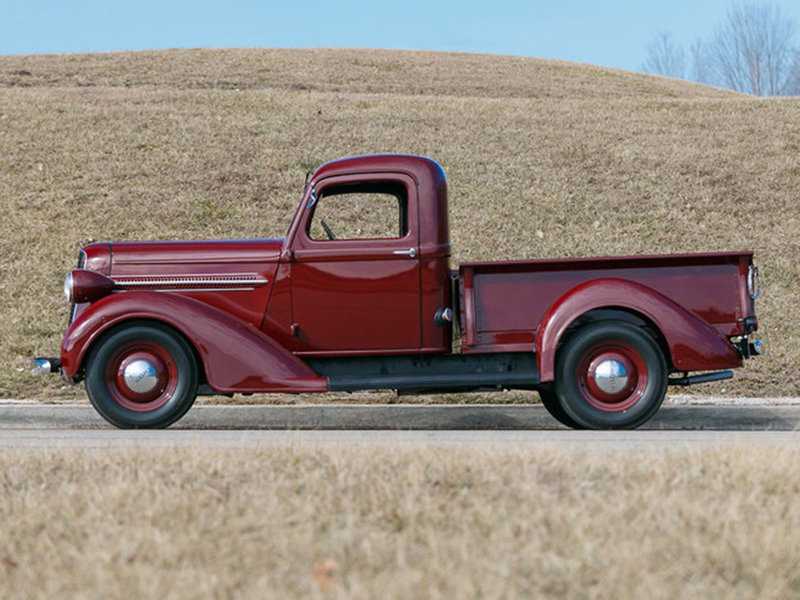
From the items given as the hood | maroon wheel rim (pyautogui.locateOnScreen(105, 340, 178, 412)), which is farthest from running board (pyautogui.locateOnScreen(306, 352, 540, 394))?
maroon wheel rim (pyautogui.locateOnScreen(105, 340, 178, 412))

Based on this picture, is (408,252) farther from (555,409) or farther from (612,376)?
(555,409)

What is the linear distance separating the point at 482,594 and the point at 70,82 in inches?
1186

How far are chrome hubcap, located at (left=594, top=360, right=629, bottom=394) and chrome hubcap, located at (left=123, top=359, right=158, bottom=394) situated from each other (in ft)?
10.5

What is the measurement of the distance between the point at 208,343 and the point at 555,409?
2876 millimetres

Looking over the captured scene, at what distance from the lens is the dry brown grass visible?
3.20 meters

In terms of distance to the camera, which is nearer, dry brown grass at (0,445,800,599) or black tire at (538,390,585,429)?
dry brown grass at (0,445,800,599)

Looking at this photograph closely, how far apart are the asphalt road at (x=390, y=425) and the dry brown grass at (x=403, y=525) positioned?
1.38 m

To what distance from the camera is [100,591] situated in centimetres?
315

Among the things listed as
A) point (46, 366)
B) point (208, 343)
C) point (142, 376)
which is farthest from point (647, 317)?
point (46, 366)

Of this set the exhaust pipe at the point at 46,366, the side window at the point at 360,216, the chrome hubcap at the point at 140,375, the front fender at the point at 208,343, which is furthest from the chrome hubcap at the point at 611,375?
the side window at the point at 360,216

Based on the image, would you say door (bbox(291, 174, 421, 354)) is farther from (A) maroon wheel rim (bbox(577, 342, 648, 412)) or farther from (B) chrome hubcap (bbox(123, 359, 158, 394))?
(A) maroon wheel rim (bbox(577, 342, 648, 412))

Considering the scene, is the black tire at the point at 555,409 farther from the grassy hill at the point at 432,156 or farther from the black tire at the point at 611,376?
the grassy hill at the point at 432,156

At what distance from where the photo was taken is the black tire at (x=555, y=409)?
26.0 ft

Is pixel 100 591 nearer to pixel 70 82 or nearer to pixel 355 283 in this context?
pixel 355 283
